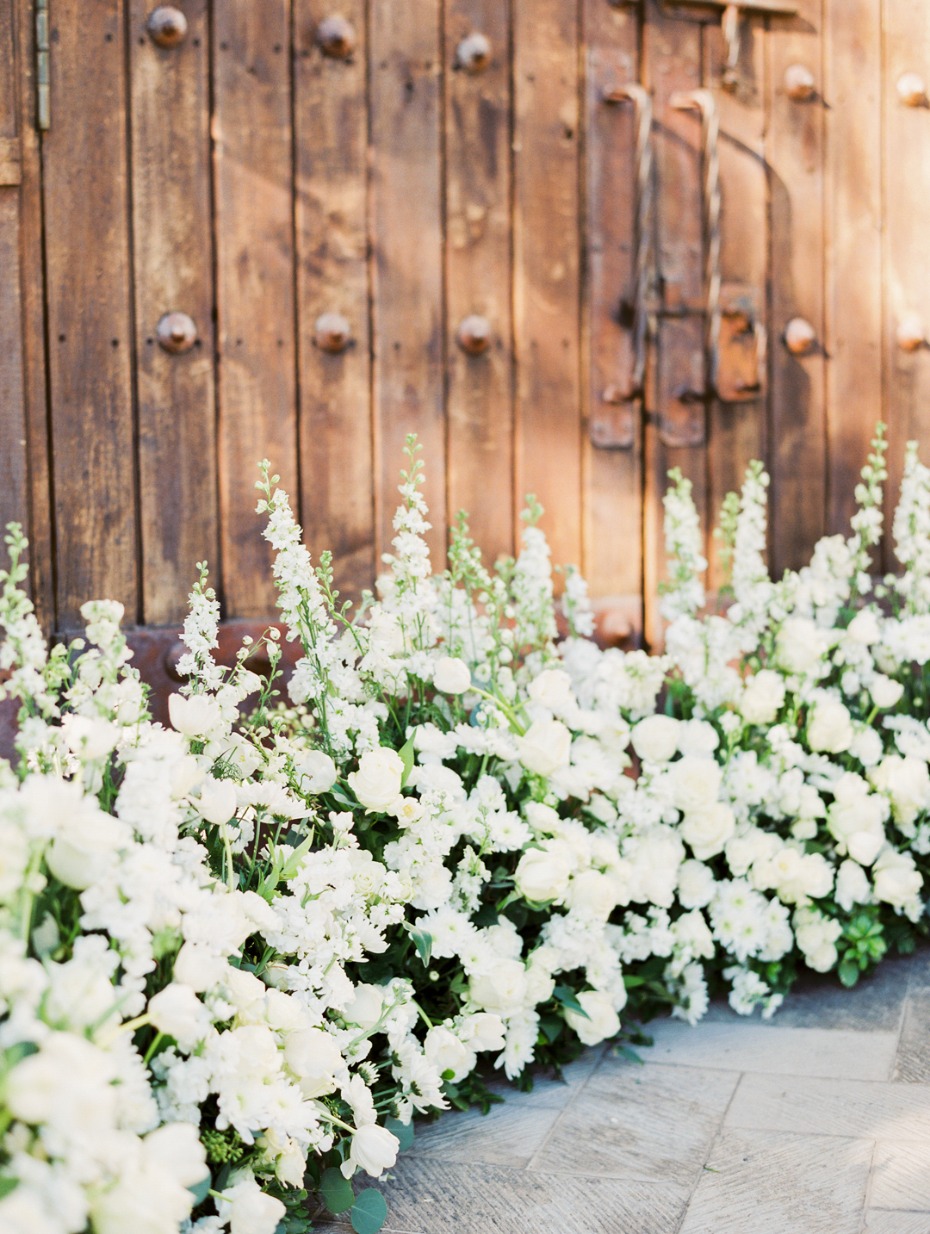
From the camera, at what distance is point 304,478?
8.20 feet

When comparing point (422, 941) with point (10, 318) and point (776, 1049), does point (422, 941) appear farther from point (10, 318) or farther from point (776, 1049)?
point (10, 318)

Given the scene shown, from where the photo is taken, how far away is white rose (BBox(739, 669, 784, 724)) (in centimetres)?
233

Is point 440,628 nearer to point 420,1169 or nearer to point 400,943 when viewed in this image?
point 400,943

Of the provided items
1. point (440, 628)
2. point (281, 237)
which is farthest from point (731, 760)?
point (281, 237)

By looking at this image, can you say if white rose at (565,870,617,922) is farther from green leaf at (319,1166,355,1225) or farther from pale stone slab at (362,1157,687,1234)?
green leaf at (319,1166,355,1225)

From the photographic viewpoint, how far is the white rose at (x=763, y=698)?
2.33 metres

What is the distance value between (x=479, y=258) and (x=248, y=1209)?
1899mm

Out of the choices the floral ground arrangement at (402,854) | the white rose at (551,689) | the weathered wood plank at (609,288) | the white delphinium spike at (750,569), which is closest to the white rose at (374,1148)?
the floral ground arrangement at (402,854)

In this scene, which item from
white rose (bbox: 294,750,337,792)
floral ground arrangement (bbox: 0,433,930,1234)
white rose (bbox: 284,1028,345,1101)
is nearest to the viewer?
floral ground arrangement (bbox: 0,433,930,1234)

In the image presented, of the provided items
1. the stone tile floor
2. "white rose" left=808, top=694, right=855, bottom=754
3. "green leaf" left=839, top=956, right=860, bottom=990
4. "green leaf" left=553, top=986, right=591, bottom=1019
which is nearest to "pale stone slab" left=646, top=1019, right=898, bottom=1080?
the stone tile floor

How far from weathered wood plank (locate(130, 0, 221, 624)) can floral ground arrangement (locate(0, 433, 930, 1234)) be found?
0.96ft

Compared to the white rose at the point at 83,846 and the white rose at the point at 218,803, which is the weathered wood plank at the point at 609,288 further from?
the white rose at the point at 83,846

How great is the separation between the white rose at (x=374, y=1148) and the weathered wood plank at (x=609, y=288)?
1474 millimetres

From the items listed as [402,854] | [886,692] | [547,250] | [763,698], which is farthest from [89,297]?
[886,692]
